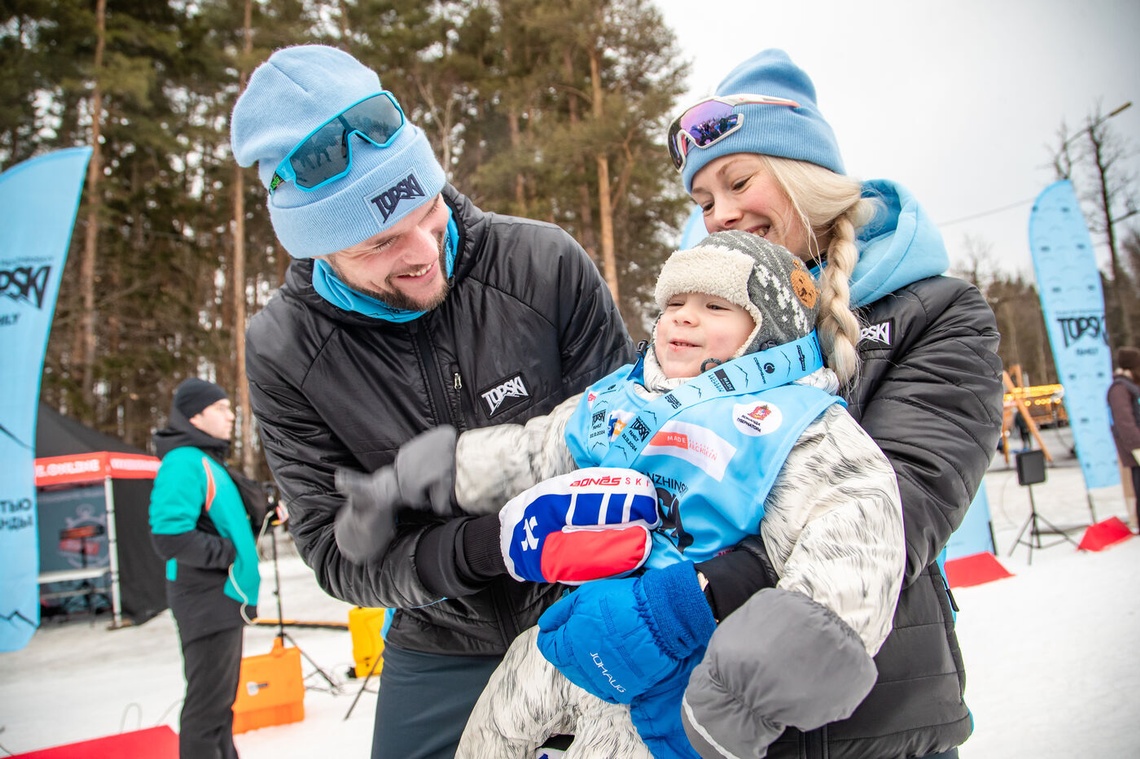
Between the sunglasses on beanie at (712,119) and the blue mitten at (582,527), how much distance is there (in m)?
0.84

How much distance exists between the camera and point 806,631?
88 cm

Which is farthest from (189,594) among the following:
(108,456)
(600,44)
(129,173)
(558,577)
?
(129,173)

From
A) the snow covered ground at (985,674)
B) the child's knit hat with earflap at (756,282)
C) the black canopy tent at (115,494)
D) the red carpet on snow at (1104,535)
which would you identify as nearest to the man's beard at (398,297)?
the child's knit hat with earflap at (756,282)

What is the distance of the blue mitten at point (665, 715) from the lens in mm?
1094

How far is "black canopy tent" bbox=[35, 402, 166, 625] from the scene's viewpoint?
9094 millimetres

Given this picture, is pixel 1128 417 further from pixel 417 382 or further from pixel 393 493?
pixel 393 493

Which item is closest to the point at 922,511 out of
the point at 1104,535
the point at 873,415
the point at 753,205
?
the point at 873,415

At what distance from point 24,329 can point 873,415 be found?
6771mm

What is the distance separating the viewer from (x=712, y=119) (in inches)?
62.6

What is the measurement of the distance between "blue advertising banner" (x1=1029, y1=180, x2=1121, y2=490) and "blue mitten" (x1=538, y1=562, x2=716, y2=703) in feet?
28.2

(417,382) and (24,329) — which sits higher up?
(24,329)

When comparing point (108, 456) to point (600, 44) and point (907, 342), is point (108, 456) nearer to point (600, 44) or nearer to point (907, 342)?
point (907, 342)

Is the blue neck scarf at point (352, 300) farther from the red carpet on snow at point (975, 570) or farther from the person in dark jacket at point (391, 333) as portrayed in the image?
the red carpet on snow at point (975, 570)

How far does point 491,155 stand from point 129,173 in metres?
10.3
